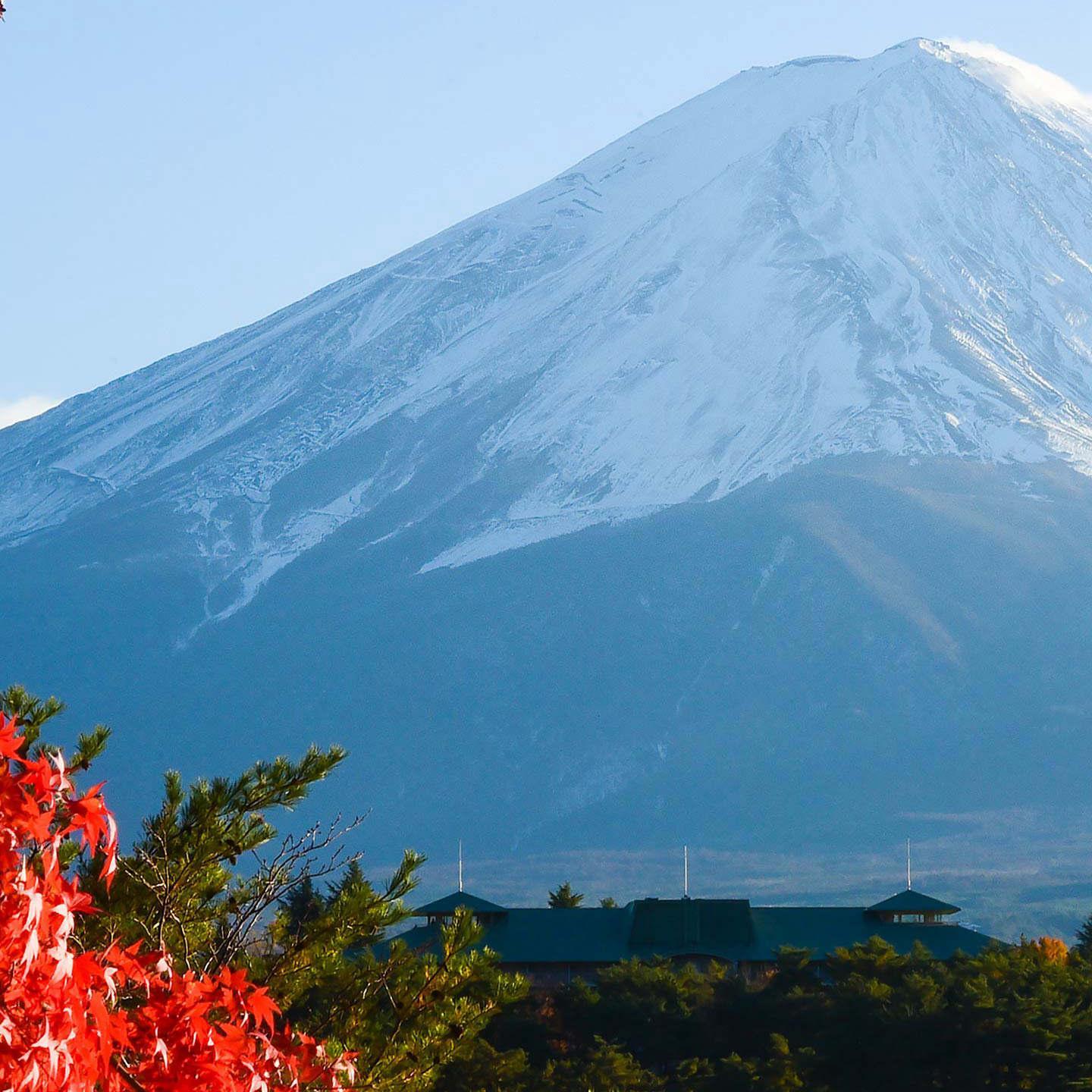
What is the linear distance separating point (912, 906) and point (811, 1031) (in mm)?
28284

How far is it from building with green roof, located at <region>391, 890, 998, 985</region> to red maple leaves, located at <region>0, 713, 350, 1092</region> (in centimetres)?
4958

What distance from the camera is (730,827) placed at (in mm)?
166250

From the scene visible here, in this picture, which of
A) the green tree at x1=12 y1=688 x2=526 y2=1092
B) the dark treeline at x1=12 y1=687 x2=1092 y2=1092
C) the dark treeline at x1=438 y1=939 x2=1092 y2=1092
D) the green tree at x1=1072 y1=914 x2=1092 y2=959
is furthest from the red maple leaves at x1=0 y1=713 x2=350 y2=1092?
the green tree at x1=1072 y1=914 x2=1092 y2=959

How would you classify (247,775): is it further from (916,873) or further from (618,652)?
(618,652)

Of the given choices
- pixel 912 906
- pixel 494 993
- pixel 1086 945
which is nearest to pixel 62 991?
pixel 494 993

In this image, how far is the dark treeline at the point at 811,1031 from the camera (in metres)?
31.0

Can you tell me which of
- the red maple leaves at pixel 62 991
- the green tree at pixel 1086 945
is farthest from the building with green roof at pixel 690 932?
the red maple leaves at pixel 62 991

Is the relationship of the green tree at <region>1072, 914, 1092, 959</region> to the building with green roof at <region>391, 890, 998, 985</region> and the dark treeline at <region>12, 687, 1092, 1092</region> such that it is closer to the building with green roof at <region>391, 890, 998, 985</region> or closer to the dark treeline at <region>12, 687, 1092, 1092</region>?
the dark treeline at <region>12, 687, 1092, 1092</region>

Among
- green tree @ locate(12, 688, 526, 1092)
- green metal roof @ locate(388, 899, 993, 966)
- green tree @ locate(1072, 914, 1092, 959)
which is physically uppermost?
green tree @ locate(12, 688, 526, 1092)

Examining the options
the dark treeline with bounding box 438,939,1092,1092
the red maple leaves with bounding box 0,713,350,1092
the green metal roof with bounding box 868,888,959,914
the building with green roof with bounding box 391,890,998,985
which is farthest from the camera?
the green metal roof with bounding box 868,888,959,914

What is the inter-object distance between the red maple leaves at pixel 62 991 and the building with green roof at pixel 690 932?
49576mm

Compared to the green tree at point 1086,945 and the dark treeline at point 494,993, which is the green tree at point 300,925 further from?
the green tree at point 1086,945

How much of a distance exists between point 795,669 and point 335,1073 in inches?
7474

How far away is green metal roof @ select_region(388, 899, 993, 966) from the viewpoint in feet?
186
